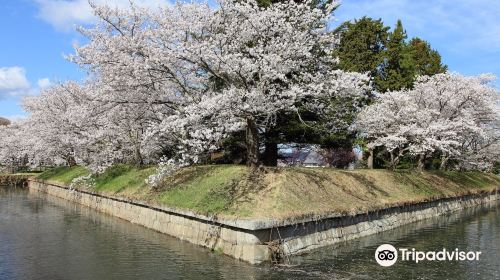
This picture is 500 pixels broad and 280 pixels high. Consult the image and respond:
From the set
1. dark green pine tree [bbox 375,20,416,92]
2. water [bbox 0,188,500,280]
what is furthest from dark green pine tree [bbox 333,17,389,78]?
water [bbox 0,188,500,280]

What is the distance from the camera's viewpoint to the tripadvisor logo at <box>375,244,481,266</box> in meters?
14.0

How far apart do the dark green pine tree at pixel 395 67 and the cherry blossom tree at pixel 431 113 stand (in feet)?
16.3

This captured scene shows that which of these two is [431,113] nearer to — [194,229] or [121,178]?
[194,229]

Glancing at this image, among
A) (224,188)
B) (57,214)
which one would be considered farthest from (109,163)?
(224,188)

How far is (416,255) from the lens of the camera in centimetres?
1458

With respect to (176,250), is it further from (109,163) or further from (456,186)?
(456,186)

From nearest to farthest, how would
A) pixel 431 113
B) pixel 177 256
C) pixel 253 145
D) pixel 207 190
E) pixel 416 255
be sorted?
pixel 177 256, pixel 416 255, pixel 207 190, pixel 253 145, pixel 431 113

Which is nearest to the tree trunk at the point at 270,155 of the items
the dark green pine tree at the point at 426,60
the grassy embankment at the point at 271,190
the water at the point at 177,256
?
the grassy embankment at the point at 271,190

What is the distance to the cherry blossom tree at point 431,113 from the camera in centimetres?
2567

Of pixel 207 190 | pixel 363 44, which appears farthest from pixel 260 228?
pixel 363 44

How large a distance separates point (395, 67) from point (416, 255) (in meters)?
23.6

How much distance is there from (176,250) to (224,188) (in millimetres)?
3065

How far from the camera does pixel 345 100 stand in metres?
21.5

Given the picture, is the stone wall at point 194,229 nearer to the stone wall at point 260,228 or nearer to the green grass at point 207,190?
the stone wall at point 260,228
